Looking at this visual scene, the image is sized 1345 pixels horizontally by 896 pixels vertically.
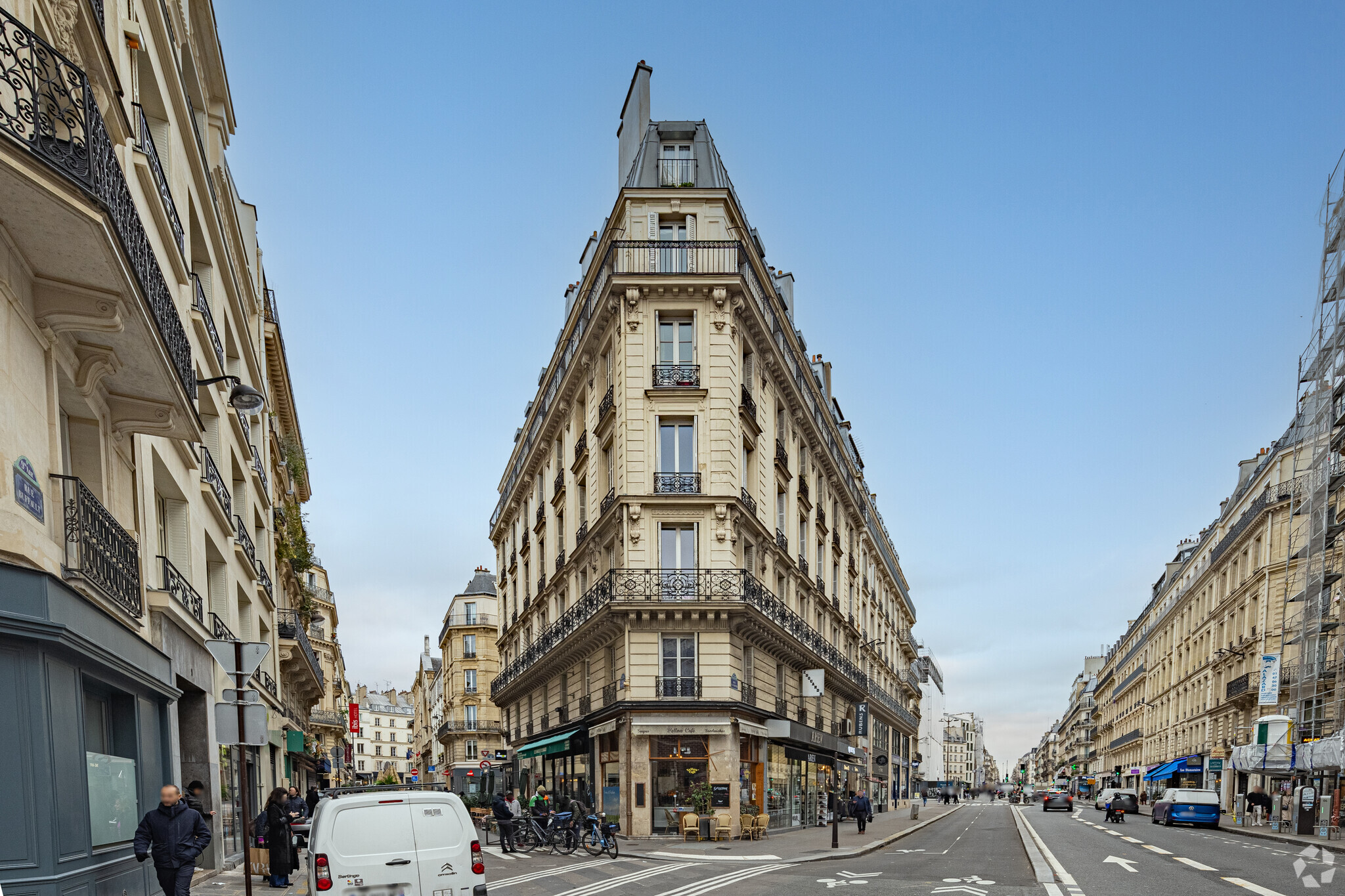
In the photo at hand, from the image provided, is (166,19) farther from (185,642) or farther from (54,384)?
A: (185,642)

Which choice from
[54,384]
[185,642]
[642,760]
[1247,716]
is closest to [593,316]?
[642,760]

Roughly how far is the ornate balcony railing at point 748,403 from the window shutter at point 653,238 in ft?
14.9

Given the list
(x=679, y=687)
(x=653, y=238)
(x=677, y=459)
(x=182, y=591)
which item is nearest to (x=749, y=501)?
(x=677, y=459)

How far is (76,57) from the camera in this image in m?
9.82

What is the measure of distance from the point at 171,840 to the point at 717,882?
8.72m

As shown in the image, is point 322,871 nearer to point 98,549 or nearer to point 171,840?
point 171,840

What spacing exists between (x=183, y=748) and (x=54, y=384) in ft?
28.4

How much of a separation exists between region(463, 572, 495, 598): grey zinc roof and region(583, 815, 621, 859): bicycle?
60.4 m

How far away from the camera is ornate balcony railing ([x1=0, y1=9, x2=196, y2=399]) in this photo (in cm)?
695

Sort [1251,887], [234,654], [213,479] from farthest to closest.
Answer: [213,479], [1251,887], [234,654]

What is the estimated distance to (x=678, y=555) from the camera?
28.4 meters

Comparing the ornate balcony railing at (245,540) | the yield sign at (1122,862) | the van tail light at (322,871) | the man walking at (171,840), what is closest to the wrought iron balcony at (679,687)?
the ornate balcony railing at (245,540)

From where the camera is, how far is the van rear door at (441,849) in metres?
9.27

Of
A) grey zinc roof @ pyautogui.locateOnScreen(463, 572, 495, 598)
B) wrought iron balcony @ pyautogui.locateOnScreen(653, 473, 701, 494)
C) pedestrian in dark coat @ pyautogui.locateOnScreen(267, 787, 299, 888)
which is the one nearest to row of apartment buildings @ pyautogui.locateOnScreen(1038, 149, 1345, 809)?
wrought iron balcony @ pyautogui.locateOnScreen(653, 473, 701, 494)
